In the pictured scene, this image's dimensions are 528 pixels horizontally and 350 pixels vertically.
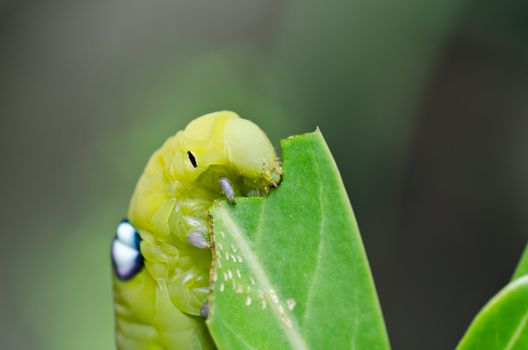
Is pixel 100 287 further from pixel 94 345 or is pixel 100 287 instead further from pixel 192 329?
pixel 192 329

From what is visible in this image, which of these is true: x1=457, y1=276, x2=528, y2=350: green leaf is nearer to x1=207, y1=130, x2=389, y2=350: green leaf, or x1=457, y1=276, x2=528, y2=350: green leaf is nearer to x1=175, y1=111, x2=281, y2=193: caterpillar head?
x1=207, y1=130, x2=389, y2=350: green leaf

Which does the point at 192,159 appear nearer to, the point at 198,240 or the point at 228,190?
the point at 198,240

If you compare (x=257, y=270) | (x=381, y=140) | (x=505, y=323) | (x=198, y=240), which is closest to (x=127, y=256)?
(x=198, y=240)

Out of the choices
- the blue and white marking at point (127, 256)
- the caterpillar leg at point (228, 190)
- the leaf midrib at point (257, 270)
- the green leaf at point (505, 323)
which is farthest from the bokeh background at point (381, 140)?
the green leaf at point (505, 323)

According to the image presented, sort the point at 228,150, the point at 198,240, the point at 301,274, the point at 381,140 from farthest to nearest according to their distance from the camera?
the point at 381,140, the point at 198,240, the point at 228,150, the point at 301,274

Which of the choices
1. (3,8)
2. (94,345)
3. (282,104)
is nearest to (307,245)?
(94,345)

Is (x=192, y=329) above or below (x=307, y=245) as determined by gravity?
below

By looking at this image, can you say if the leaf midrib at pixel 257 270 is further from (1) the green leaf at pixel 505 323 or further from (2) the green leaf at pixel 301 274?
(1) the green leaf at pixel 505 323
